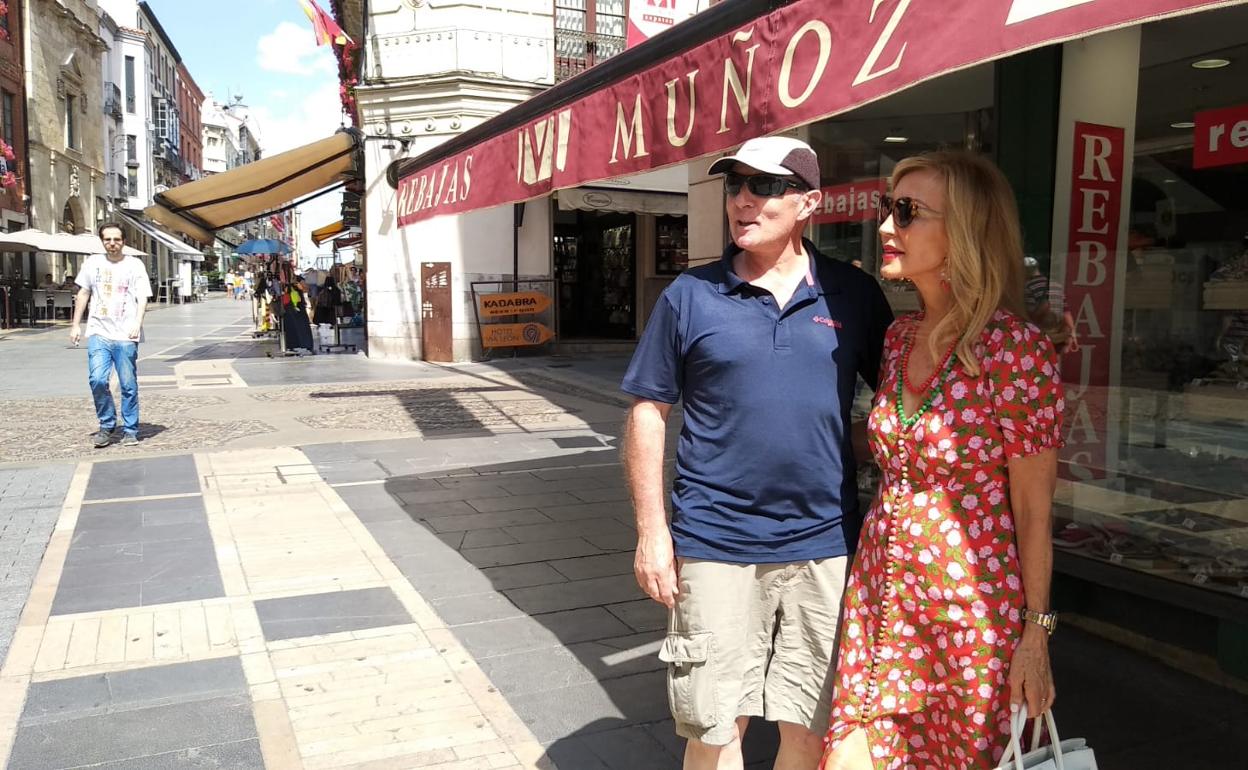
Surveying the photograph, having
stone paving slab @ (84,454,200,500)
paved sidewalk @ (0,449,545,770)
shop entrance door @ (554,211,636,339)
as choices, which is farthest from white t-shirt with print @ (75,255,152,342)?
shop entrance door @ (554,211,636,339)

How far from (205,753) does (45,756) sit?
0.49m

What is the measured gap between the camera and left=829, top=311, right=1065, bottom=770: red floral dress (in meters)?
1.91

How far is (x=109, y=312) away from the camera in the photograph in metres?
7.94

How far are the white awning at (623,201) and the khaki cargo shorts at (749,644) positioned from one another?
37.4 feet

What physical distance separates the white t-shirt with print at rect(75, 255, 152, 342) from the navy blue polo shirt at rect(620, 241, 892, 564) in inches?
272

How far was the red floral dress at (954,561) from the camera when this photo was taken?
75.3 inches

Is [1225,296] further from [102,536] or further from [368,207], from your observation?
[368,207]

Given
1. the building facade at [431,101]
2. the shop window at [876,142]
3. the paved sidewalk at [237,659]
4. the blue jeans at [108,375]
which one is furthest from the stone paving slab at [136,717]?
the building facade at [431,101]

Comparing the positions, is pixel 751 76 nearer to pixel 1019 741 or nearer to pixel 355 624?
pixel 1019 741

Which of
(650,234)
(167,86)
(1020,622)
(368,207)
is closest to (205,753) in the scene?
(1020,622)

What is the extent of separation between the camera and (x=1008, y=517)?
196 centimetres

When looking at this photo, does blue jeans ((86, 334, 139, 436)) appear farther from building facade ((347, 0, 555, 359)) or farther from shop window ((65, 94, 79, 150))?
shop window ((65, 94, 79, 150))

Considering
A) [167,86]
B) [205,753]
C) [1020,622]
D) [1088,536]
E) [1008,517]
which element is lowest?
[205,753]

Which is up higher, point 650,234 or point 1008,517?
point 650,234
